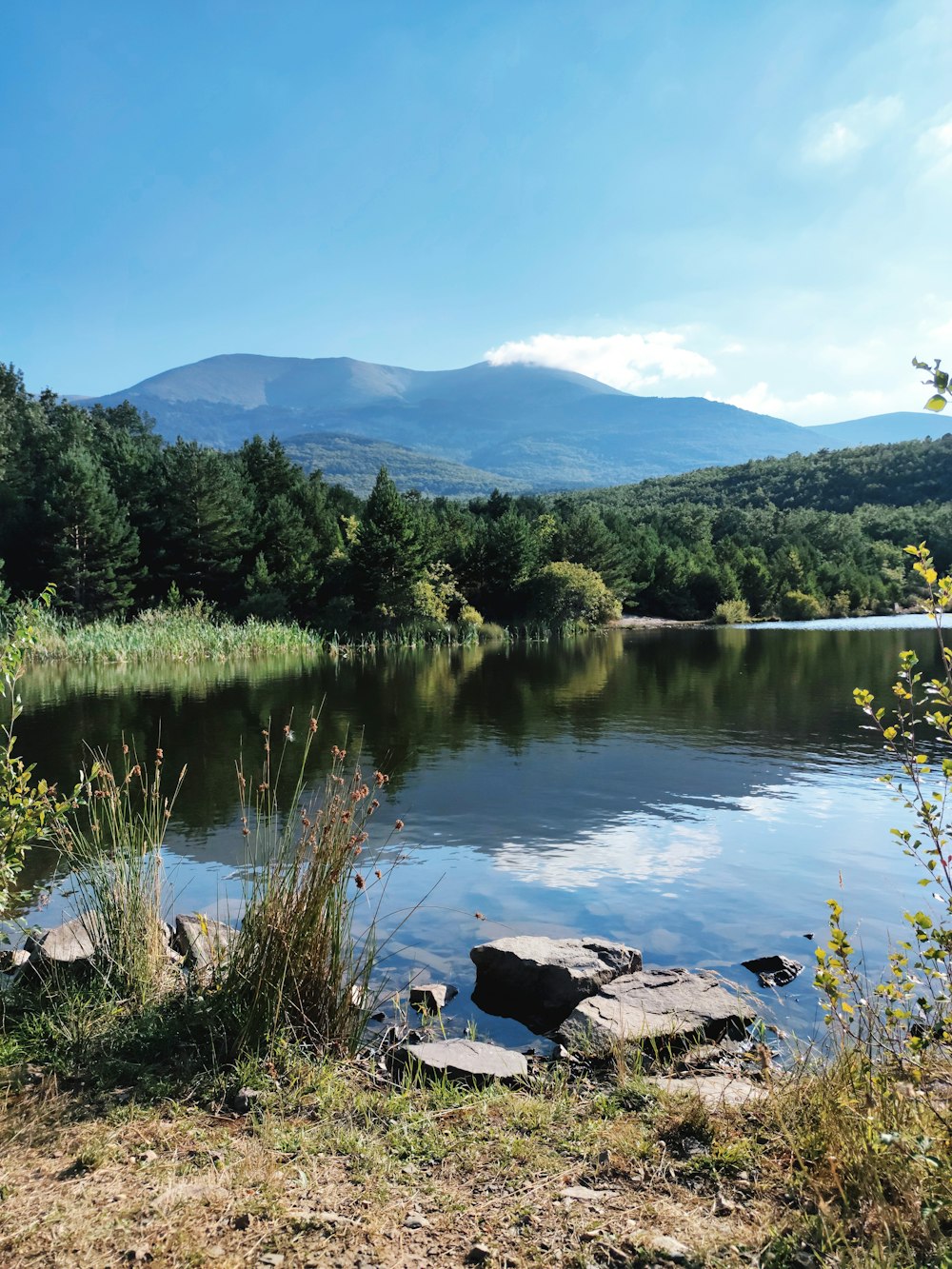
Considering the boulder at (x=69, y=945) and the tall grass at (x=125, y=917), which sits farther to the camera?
the boulder at (x=69, y=945)

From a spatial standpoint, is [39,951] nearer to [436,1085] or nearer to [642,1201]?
[436,1085]

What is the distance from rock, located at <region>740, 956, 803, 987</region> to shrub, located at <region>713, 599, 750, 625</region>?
6090cm

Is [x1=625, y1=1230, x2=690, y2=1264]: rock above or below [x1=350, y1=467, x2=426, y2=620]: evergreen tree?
below

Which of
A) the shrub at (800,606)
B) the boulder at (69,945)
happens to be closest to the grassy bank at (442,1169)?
the boulder at (69,945)

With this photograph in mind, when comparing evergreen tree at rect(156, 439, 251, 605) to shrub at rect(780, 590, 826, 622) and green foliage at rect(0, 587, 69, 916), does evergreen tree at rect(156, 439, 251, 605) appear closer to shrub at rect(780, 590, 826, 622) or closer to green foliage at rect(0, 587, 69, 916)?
green foliage at rect(0, 587, 69, 916)

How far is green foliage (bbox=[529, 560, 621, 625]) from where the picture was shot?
172 ft

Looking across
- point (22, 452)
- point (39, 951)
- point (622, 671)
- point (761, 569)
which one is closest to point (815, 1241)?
point (39, 951)

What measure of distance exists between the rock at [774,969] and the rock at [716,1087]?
1.79 m

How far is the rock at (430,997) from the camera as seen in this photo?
5.47 m

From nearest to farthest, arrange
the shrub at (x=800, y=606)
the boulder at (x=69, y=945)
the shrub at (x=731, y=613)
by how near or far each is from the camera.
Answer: the boulder at (x=69, y=945), the shrub at (x=731, y=613), the shrub at (x=800, y=606)

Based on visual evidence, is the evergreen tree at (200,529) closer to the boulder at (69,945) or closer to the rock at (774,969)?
the boulder at (69,945)

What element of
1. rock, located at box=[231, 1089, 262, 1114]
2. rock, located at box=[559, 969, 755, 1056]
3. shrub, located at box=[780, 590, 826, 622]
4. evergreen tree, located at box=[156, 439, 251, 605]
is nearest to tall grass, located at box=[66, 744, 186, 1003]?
rock, located at box=[231, 1089, 262, 1114]

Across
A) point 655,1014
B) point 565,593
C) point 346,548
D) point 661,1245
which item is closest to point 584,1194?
point 661,1245

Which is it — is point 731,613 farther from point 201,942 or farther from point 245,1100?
point 245,1100
